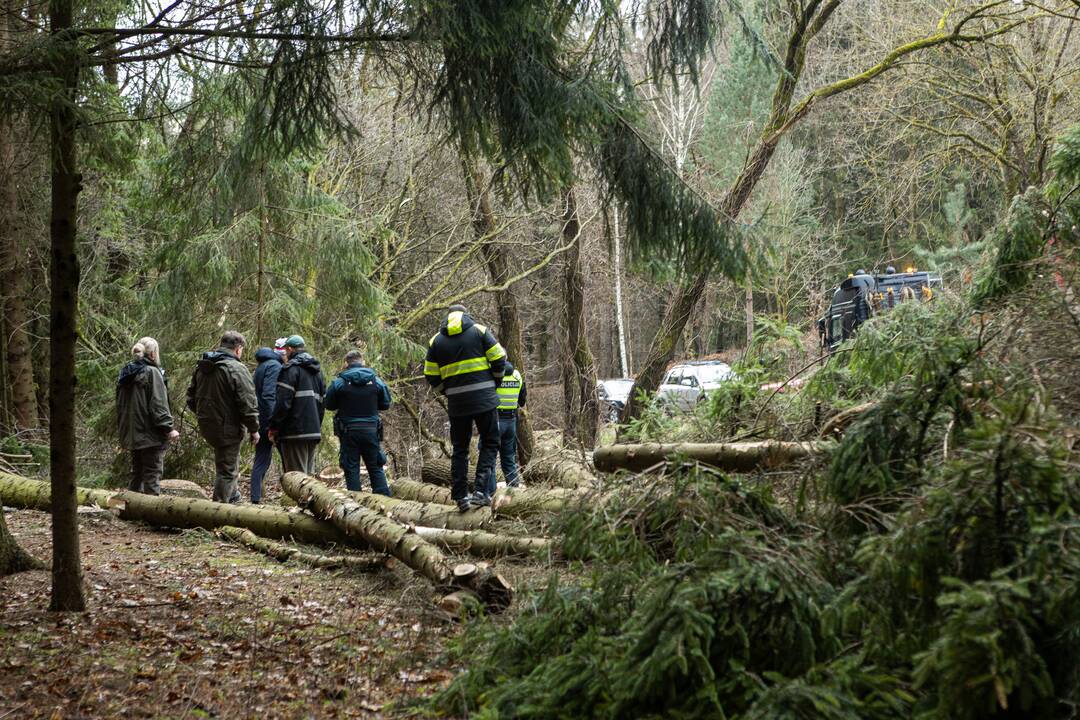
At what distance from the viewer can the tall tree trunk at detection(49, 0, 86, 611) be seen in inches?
210

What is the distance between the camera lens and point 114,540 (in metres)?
8.85

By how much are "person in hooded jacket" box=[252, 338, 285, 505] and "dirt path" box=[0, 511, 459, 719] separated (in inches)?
123

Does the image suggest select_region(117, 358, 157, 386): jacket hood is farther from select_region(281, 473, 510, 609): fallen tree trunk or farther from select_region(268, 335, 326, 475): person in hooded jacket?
select_region(281, 473, 510, 609): fallen tree trunk

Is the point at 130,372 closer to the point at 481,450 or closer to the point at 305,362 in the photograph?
the point at 305,362

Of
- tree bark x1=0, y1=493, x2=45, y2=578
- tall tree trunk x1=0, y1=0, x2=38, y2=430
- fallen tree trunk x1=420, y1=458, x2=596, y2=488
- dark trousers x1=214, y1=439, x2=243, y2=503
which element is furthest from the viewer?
tall tree trunk x1=0, y1=0, x2=38, y2=430

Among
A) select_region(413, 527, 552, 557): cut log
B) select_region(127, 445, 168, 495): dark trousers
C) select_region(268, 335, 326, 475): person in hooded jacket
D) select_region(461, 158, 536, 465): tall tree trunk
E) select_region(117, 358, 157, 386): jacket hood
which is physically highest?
select_region(461, 158, 536, 465): tall tree trunk

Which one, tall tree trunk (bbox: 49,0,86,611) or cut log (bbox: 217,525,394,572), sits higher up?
tall tree trunk (bbox: 49,0,86,611)

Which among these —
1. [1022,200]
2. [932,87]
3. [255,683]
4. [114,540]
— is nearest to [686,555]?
[255,683]

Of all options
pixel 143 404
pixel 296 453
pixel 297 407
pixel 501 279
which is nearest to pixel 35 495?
pixel 143 404

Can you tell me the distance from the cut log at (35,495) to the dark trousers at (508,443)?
14.4 ft

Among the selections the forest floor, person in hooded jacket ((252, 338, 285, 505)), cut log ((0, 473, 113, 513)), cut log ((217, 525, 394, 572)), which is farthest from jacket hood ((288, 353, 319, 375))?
the forest floor

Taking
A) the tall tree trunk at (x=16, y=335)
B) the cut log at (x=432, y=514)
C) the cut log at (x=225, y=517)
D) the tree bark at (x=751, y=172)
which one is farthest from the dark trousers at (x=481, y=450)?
the tall tree trunk at (x=16, y=335)

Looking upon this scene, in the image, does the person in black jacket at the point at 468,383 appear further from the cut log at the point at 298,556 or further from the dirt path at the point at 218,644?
the dirt path at the point at 218,644

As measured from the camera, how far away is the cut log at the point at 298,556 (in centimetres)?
748
